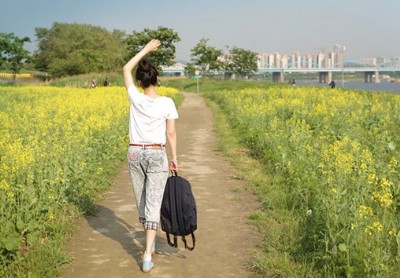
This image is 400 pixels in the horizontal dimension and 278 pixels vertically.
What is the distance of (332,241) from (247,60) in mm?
72883

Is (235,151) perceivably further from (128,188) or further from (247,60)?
(247,60)

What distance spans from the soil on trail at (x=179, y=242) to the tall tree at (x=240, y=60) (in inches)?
2640

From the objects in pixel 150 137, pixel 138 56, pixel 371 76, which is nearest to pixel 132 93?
pixel 138 56

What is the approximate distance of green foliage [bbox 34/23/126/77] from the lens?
206 feet

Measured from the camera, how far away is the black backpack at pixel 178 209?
468 cm

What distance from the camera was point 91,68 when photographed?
201 ft

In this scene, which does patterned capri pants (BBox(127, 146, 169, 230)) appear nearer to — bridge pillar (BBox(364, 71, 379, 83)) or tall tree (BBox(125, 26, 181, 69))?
tall tree (BBox(125, 26, 181, 69))

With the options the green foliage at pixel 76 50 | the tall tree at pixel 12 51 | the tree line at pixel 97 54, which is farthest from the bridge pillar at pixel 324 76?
the tall tree at pixel 12 51

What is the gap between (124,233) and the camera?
591 cm

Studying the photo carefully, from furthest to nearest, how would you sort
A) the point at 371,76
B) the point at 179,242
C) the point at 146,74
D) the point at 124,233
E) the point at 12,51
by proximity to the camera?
1. the point at 371,76
2. the point at 12,51
3. the point at 124,233
4. the point at 179,242
5. the point at 146,74

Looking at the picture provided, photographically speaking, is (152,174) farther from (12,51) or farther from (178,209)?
(12,51)

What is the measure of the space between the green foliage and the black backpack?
Result: 193ft

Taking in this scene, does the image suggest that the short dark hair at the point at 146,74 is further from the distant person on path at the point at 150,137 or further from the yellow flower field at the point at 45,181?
the yellow flower field at the point at 45,181

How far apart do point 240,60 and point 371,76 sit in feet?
160
